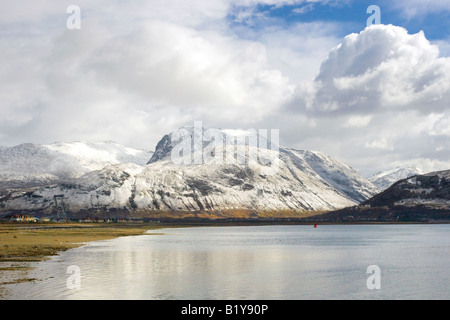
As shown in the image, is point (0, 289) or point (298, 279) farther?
point (298, 279)

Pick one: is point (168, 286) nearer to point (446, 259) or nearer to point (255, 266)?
point (255, 266)

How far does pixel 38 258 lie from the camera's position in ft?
290

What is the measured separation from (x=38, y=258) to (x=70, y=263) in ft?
29.4
